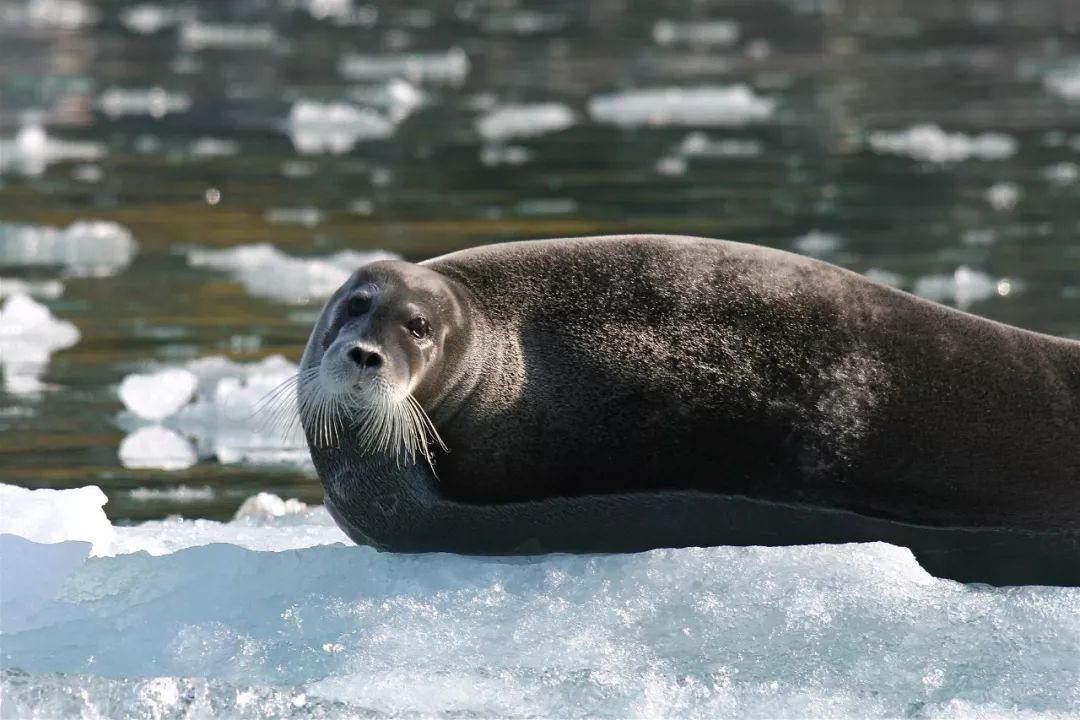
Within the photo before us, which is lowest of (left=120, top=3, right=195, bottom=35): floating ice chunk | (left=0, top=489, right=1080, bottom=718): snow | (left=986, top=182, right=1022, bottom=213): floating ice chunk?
(left=120, top=3, right=195, bottom=35): floating ice chunk

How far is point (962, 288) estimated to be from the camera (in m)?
9.46

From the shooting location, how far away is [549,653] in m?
4.08

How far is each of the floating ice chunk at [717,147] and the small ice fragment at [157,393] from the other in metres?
7.39

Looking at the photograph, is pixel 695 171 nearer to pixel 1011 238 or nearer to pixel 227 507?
pixel 1011 238

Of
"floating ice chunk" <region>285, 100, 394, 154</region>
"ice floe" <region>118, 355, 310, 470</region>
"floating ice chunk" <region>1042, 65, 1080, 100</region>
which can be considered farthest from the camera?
"floating ice chunk" <region>1042, 65, 1080, 100</region>

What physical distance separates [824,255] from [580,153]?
429 cm

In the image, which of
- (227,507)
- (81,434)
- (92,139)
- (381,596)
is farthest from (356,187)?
(381,596)

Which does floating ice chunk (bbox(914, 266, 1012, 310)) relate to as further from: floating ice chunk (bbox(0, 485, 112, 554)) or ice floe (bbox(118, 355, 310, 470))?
floating ice chunk (bbox(0, 485, 112, 554))

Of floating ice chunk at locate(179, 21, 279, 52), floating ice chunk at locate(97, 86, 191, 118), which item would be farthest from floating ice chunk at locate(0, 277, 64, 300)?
floating ice chunk at locate(179, 21, 279, 52)

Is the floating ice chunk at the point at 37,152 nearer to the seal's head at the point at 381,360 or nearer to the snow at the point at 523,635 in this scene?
the seal's head at the point at 381,360

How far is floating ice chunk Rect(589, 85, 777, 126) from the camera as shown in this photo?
15883 millimetres

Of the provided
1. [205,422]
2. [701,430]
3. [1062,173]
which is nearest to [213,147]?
[1062,173]

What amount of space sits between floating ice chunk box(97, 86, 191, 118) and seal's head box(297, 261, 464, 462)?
39.4 feet

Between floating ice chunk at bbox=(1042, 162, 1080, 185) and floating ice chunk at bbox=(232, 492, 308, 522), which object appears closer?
floating ice chunk at bbox=(232, 492, 308, 522)
